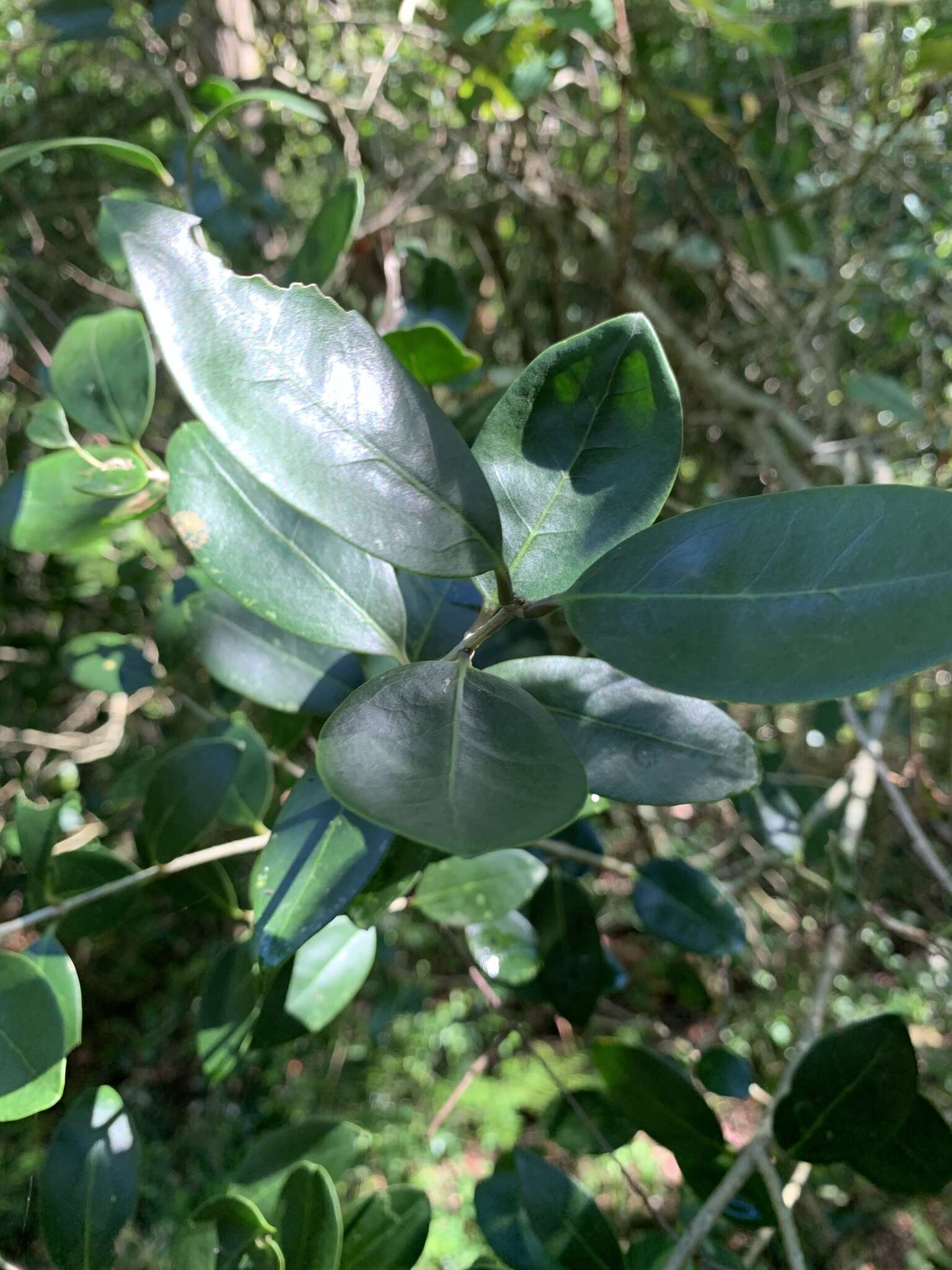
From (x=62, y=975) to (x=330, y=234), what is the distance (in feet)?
1.59

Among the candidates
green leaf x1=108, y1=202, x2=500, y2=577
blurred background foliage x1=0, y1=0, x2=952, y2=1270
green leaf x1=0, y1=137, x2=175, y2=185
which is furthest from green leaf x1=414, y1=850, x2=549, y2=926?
green leaf x1=0, y1=137, x2=175, y2=185

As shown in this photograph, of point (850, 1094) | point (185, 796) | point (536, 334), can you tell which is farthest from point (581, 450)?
point (536, 334)

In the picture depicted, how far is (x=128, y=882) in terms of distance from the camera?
0.53 metres

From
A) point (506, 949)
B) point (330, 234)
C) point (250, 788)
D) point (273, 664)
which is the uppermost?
point (330, 234)

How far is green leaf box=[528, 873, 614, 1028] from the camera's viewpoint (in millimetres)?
690

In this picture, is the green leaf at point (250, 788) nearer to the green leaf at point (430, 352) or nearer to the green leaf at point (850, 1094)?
the green leaf at point (430, 352)

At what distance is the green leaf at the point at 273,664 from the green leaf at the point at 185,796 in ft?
0.18

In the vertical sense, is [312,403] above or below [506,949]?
above

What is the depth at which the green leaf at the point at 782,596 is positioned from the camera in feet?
0.84

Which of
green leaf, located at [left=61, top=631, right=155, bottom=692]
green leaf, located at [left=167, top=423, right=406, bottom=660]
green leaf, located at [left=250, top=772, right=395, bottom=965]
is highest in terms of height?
green leaf, located at [left=167, top=423, right=406, bottom=660]

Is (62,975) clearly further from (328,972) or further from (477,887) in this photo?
(477,887)

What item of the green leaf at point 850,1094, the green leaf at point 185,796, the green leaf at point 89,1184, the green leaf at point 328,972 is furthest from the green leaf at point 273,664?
the green leaf at point 850,1094

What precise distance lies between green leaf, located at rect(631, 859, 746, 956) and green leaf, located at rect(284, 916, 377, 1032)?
0.25 meters

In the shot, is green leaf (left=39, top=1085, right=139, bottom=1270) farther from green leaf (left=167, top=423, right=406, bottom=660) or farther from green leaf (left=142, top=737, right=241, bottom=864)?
green leaf (left=167, top=423, right=406, bottom=660)
